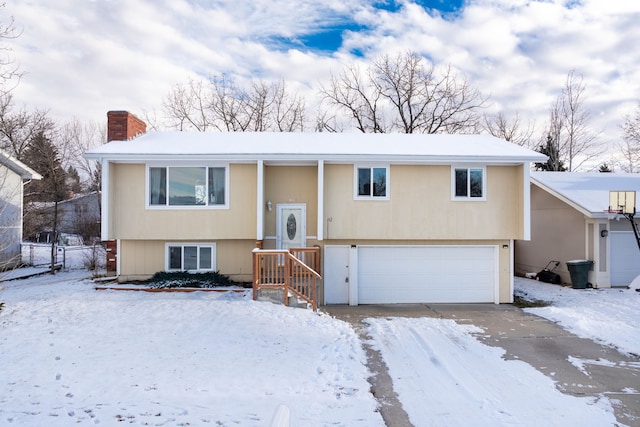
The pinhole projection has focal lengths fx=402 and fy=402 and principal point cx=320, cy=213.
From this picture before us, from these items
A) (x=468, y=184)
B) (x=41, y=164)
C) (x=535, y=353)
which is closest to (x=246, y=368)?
(x=535, y=353)

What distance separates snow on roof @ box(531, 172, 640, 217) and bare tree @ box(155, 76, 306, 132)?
1593 centimetres

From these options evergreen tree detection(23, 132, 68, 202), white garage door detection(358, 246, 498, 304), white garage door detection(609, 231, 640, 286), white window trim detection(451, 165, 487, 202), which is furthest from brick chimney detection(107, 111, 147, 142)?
white garage door detection(609, 231, 640, 286)

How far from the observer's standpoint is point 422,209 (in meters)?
12.4

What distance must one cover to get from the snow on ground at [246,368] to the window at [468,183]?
420 centimetres

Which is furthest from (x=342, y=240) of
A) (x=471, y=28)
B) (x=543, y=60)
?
(x=543, y=60)

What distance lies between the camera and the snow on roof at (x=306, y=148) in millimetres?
11758

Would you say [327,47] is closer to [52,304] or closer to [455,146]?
[455,146]

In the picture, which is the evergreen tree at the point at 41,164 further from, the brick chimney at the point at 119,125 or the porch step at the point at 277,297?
the porch step at the point at 277,297

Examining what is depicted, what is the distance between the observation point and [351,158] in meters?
12.0

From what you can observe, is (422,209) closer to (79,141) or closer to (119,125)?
(119,125)

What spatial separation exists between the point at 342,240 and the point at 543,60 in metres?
14.2

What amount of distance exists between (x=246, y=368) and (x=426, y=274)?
26.2 feet

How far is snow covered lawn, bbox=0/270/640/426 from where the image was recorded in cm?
480

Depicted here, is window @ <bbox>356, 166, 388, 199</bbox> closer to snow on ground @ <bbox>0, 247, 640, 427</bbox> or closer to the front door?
the front door
